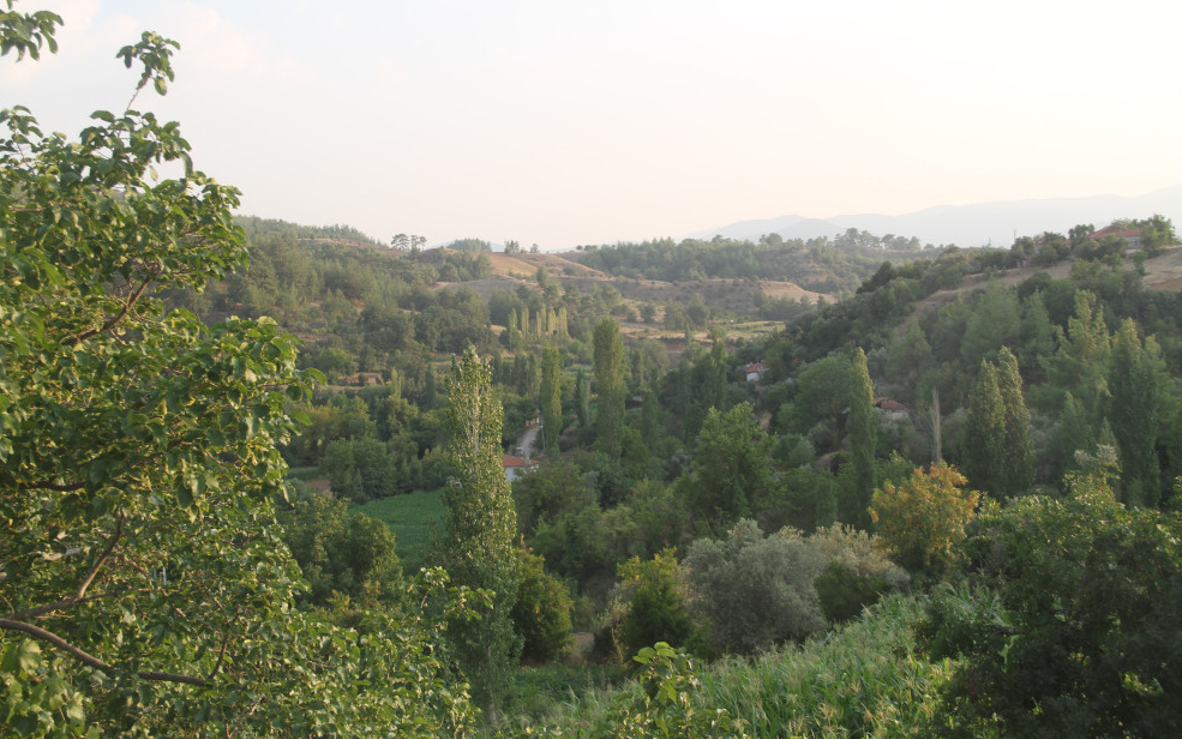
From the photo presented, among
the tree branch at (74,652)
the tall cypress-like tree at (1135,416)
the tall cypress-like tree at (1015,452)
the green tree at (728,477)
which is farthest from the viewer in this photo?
the green tree at (728,477)

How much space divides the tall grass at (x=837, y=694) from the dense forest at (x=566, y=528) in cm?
3

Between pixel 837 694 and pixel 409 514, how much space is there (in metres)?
35.7

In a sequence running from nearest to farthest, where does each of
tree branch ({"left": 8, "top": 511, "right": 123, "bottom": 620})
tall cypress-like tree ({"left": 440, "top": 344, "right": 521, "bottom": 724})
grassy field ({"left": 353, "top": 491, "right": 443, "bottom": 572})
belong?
tree branch ({"left": 8, "top": 511, "right": 123, "bottom": 620}) < tall cypress-like tree ({"left": 440, "top": 344, "right": 521, "bottom": 724}) < grassy field ({"left": 353, "top": 491, "right": 443, "bottom": 572})

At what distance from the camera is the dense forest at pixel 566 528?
2752 mm

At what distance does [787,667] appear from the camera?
5984 millimetres

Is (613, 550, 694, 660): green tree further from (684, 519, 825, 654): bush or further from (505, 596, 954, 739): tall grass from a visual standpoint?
(505, 596, 954, 739): tall grass

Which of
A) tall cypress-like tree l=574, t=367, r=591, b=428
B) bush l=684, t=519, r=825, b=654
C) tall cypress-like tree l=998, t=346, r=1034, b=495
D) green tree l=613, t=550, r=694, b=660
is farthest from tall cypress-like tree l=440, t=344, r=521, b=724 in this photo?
tall cypress-like tree l=574, t=367, r=591, b=428

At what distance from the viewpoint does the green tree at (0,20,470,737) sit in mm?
2553

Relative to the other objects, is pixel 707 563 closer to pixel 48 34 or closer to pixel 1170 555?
pixel 1170 555

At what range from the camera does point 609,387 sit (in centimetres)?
3584

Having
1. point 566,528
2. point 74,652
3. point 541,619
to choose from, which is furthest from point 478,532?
point 566,528

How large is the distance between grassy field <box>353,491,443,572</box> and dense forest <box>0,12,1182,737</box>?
35 cm

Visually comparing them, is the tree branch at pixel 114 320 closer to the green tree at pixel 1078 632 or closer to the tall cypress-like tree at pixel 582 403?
the green tree at pixel 1078 632

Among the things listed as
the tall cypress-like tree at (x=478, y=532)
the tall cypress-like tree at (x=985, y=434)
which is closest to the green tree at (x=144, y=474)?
the tall cypress-like tree at (x=478, y=532)
